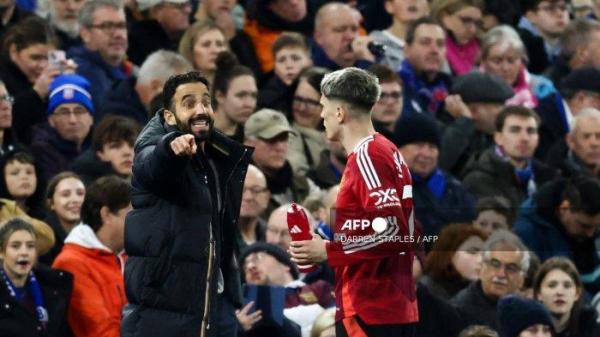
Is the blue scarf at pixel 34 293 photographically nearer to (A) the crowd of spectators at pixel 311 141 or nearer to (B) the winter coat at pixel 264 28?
(A) the crowd of spectators at pixel 311 141

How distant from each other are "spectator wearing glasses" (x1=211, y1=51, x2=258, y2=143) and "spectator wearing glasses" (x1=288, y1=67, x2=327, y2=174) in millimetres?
563

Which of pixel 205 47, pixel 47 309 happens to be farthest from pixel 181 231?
pixel 205 47

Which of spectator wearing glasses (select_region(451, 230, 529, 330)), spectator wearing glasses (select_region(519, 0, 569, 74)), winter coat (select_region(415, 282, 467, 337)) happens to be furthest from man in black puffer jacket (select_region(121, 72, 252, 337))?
spectator wearing glasses (select_region(519, 0, 569, 74))

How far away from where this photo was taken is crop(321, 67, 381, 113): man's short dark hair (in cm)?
1023

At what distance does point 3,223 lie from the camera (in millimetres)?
12469

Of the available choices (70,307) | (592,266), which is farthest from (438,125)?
(70,307)

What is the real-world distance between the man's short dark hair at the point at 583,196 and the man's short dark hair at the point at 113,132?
353 cm

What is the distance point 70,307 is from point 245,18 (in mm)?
5560

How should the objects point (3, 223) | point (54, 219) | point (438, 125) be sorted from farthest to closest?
point (438, 125) < point (54, 219) < point (3, 223)

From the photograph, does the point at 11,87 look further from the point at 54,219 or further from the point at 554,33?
the point at 554,33

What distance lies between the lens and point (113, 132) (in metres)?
14.0

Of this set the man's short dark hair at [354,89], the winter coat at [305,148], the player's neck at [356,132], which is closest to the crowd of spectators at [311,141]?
the winter coat at [305,148]

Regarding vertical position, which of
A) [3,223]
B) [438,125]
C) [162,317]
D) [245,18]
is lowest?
[162,317]

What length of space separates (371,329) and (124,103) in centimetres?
540
